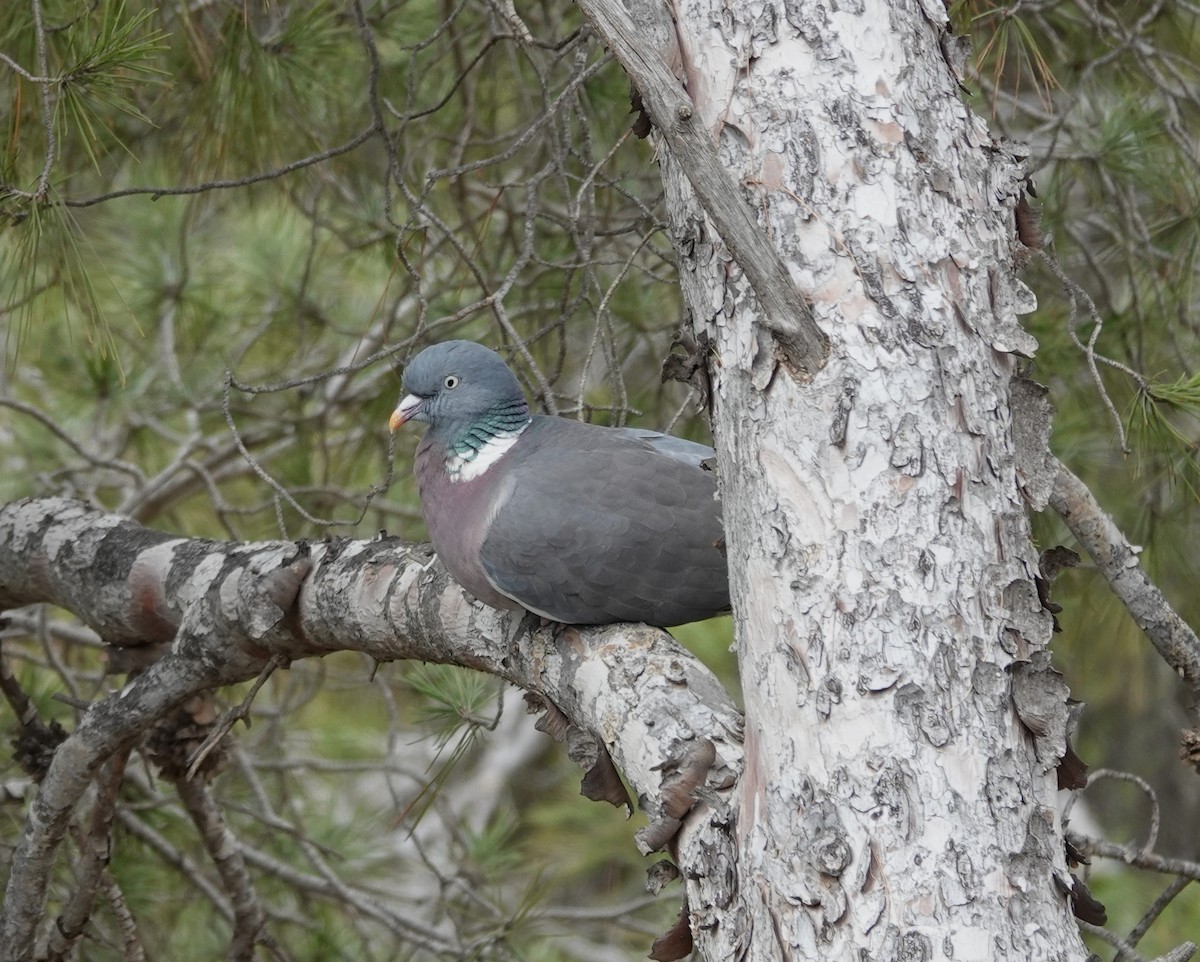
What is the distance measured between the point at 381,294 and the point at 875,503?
2.25 metres

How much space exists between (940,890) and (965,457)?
39cm

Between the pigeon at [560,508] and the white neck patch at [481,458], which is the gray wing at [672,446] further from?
the white neck patch at [481,458]

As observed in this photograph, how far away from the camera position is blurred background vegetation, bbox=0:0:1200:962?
200 cm

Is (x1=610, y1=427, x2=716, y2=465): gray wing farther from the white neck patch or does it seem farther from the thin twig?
the thin twig

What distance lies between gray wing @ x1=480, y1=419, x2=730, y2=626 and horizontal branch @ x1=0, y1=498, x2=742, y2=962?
0.19ft

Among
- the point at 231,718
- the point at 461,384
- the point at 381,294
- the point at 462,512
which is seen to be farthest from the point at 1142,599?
the point at 381,294

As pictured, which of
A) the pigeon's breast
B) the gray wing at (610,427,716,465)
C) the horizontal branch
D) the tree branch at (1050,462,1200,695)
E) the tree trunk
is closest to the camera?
the tree trunk

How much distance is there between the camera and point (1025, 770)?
3.76ft

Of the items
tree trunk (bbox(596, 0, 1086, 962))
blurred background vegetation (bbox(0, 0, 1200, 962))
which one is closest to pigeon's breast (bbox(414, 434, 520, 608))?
blurred background vegetation (bbox(0, 0, 1200, 962))

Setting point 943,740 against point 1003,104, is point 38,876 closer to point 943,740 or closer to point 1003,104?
point 943,740

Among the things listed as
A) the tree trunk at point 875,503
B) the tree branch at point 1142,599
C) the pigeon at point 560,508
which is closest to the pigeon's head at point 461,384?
the pigeon at point 560,508

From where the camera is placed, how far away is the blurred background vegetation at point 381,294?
2.00 m

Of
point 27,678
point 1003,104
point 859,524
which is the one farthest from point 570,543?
point 1003,104

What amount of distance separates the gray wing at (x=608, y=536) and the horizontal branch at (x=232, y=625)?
6cm
